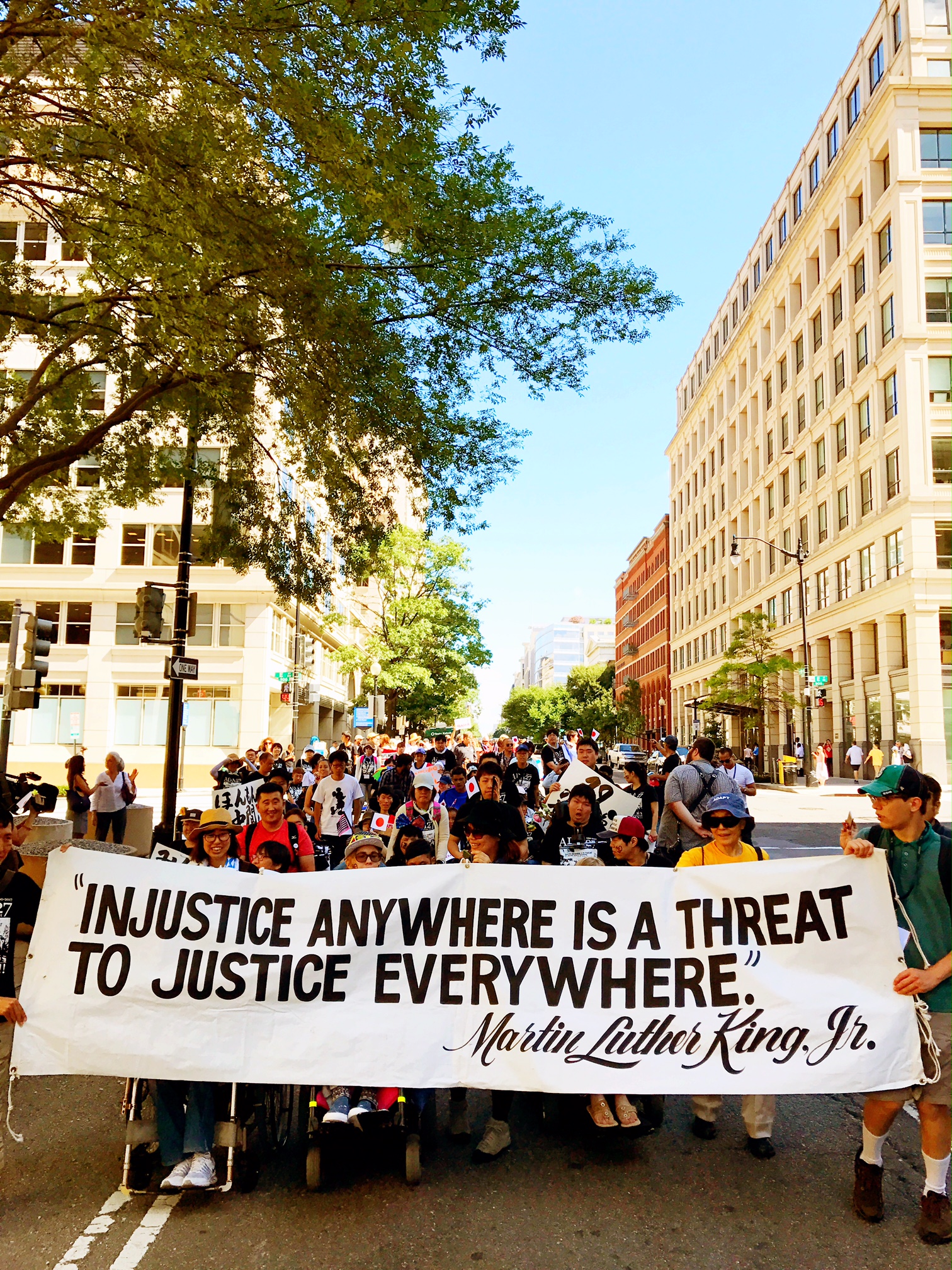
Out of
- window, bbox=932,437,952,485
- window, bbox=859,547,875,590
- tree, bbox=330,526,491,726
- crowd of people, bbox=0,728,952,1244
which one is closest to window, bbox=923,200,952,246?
window, bbox=932,437,952,485

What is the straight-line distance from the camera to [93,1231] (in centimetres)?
421

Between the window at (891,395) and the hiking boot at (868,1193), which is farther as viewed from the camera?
the window at (891,395)

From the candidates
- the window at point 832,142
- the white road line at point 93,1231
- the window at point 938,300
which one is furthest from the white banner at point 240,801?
the window at point 832,142

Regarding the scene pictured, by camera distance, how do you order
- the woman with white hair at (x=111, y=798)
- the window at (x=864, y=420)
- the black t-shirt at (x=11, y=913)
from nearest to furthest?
the black t-shirt at (x=11, y=913), the woman with white hair at (x=111, y=798), the window at (x=864, y=420)

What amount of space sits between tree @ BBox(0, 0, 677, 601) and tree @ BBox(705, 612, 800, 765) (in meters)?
35.1

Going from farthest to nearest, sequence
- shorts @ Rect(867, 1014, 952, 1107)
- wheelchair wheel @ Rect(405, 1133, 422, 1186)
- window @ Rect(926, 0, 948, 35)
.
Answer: window @ Rect(926, 0, 948, 35)
wheelchair wheel @ Rect(405, 1133, 422, 1186)
shorts @ Rect(867, 1014, 952, 1107)

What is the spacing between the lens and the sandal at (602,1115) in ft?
16.5

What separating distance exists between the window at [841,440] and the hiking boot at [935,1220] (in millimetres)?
47475

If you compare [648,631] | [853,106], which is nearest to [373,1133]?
[853,106]

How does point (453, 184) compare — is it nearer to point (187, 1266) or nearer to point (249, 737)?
point (187, 1266)

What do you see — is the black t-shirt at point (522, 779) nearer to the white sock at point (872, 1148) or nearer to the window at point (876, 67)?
the white sock at point (872, 1148)

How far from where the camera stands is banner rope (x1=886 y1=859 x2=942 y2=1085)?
438 cm

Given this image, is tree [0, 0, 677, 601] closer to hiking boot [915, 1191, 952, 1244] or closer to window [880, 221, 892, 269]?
hiking boot [915, 1191, 952, 1244]

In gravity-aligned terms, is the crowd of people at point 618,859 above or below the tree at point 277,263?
below
